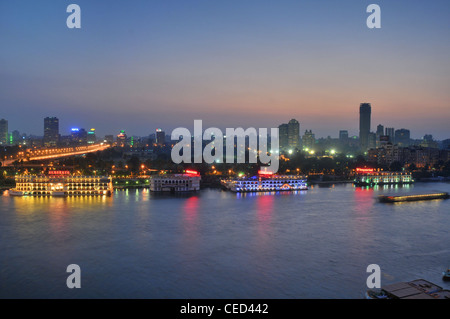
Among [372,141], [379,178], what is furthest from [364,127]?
[379,178]

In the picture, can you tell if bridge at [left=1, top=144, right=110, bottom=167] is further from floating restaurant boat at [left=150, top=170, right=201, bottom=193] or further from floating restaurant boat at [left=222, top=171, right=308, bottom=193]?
floating restaurant boat at [left=222, top=171, right=308, bottom=193]

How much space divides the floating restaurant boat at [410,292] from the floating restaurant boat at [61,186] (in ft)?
46.2

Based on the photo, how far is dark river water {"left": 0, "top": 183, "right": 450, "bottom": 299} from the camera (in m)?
6.35

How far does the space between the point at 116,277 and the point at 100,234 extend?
3287mm

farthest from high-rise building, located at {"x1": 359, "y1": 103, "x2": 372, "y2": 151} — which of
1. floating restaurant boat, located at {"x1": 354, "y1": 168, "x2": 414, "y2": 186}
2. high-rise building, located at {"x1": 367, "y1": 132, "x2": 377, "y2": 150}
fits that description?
floating restaurant boat, located at {"x1": 354, "y1": 168, "x2": 414, "y2": 186}

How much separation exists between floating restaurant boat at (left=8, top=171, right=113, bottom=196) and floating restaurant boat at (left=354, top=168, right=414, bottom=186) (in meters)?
16.0

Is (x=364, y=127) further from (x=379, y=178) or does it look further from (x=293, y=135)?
(x=379, y=178)

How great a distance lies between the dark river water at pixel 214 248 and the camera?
6.35 meters

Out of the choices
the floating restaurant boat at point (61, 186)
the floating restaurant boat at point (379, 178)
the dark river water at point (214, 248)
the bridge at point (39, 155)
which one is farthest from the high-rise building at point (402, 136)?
the floating restaurant boat at point (61, 186)

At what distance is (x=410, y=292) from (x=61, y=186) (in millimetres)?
15505

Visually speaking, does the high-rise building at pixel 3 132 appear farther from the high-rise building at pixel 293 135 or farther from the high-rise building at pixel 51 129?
the high-rise building at pixel 293 135

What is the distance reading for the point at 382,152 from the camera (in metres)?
38.1

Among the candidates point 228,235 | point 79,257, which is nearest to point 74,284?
point 79,257
